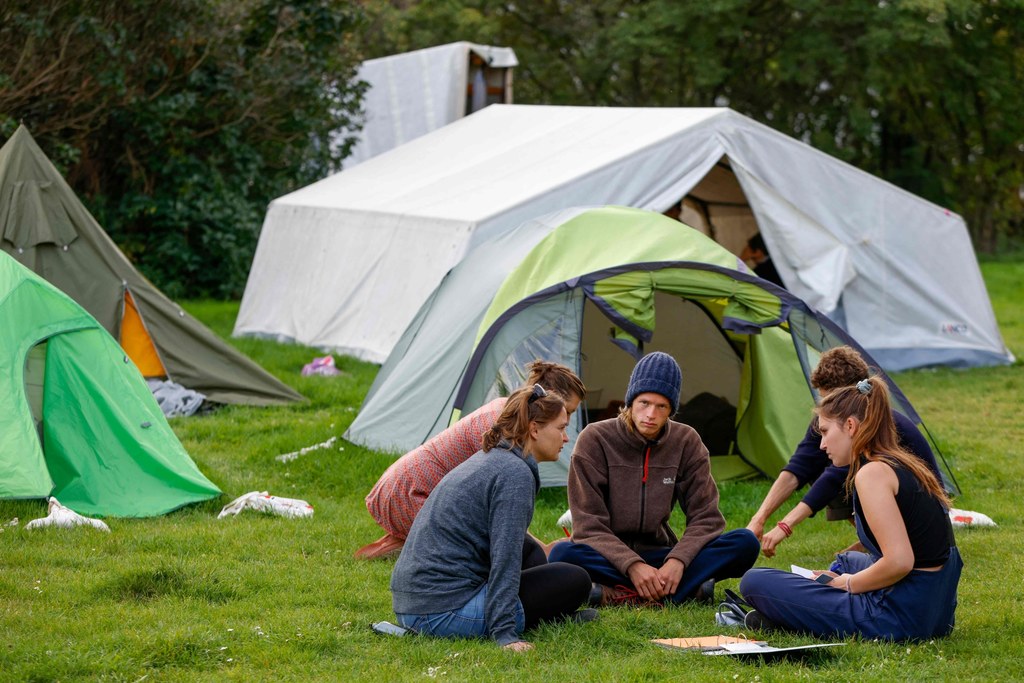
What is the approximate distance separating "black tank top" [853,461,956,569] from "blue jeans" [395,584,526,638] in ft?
4.49

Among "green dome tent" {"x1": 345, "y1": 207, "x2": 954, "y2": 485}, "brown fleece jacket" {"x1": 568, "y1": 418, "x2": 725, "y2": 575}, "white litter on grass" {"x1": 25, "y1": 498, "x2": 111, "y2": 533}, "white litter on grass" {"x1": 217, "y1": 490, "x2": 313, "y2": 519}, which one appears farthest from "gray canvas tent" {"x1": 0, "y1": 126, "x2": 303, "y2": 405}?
"brown fleece jacket" {"x1": 568, "y1": 418, "x2": 725, "y2": 575}

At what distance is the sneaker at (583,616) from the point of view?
4.69 meters

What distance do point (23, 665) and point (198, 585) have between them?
3.61ft

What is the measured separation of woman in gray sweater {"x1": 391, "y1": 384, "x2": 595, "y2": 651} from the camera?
167 inches

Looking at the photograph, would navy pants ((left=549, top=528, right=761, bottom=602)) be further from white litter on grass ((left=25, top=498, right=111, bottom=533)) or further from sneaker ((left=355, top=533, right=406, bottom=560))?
white litter on grass ((left=25, top=498, right=111, bottom=533))

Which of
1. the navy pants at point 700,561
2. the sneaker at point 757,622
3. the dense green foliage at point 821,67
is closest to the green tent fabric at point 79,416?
the navy pants at point 700,561

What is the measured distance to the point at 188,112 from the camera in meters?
14.9

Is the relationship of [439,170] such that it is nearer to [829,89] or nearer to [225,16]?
[225,16]

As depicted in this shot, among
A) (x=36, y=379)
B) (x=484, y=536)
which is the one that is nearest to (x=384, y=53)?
(x=36, y=379)

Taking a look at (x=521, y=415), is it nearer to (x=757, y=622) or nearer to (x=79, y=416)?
(x=757, y=622)

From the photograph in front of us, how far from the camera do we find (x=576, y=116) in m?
12.5

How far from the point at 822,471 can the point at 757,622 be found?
1.17 meters

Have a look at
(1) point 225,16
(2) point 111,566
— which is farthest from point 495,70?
(2) point 111,566

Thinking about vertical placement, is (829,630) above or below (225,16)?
below
